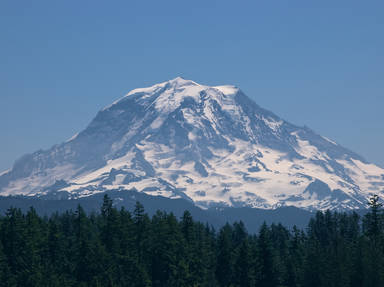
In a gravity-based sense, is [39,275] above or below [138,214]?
below

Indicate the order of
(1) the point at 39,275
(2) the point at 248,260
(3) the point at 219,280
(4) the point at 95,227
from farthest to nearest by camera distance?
A: (4) the point at 95,227, (3) the point at 219,280, (2) the point at 248,260, (1) the point at 39,275

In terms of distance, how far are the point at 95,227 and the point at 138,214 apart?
26.4 metres

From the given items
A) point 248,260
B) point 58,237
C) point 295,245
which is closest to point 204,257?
point 248,260

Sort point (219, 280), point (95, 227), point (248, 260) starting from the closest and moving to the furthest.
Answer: point (248, 260)
point (219, 280)
point (95, 227)

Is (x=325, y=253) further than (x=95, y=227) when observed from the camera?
No

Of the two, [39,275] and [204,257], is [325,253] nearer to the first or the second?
[204,257]

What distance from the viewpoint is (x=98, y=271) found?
119 meters

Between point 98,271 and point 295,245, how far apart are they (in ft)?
194

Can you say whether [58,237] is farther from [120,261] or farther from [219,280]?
[219,280]

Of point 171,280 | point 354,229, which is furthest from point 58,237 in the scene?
point 354,229

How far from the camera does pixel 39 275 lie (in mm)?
109875

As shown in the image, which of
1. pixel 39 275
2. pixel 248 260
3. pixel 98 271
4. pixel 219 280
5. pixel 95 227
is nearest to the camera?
pixel 39 275

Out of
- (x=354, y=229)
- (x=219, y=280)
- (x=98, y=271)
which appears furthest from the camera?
(x=354, y=229)

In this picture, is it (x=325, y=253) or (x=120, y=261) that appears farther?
(x=325, y=253)
